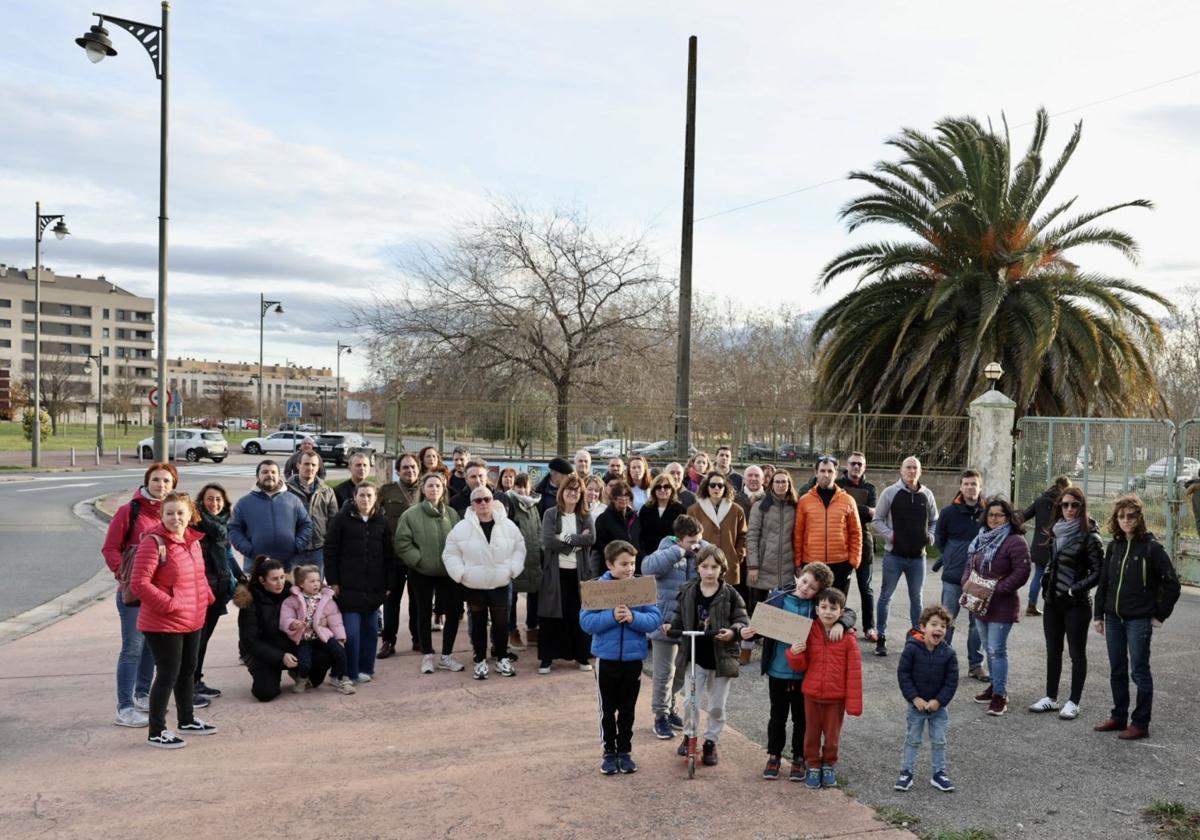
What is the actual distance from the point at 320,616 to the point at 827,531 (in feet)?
13.9

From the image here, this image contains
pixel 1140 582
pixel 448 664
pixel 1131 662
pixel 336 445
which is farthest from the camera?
pixel 336 445

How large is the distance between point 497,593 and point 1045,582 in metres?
4.25

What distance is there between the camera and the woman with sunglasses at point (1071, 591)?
272 inches

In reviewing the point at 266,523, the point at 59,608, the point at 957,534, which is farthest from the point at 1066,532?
the point at 59,608

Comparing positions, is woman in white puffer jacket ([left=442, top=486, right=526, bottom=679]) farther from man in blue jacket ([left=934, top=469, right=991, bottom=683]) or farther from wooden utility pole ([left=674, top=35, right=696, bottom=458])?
wooden utility pole ([left=674, top=35, right=696, bottom=458])

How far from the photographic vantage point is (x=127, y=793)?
209 inches

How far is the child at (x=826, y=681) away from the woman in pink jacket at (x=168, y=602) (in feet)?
12.5

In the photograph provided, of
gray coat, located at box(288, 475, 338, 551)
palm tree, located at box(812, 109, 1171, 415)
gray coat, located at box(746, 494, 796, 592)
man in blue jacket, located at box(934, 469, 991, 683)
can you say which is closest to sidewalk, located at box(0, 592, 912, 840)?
gray coat, located at box(288, 475, 338, 551)

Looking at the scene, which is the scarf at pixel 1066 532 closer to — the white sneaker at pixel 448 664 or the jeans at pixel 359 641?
the white sneaker at pixel 448 664

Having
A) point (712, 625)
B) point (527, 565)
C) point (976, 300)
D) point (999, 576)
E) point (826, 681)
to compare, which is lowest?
point (826, 681)

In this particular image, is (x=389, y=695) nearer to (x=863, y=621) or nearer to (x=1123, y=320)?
(x=863, y=621)

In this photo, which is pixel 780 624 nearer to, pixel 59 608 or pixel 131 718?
pixel 131 718

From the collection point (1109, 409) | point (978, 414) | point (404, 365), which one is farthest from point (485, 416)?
point (1109, 409)

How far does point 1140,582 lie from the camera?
6465 mm
